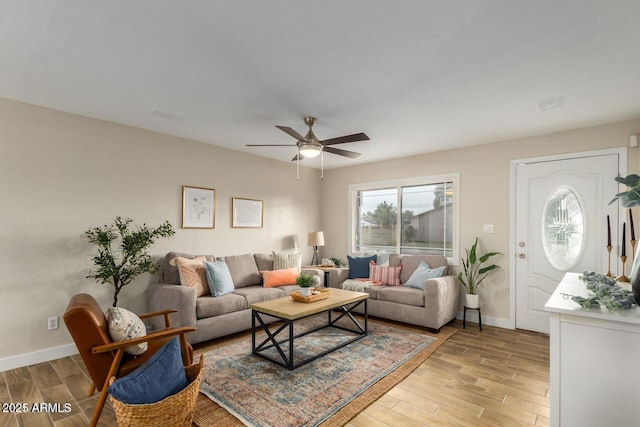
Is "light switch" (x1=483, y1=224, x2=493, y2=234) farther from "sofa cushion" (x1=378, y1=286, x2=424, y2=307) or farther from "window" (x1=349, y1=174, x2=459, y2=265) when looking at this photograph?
"sofa cushion" (x1=378, y1=286, x2=424, y2=307)

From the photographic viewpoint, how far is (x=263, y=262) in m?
4.86

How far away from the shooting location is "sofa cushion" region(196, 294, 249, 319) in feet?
11.4

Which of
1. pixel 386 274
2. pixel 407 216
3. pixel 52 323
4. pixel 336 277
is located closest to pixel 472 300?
pixel 386 274

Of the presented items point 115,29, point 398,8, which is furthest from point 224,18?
point 398,8

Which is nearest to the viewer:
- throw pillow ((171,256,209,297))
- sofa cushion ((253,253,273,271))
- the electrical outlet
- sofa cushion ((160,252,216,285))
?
the electrical outlet

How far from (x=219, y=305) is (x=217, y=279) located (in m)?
0.35

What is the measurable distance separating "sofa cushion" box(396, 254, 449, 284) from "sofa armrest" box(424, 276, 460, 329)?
0.40 metres

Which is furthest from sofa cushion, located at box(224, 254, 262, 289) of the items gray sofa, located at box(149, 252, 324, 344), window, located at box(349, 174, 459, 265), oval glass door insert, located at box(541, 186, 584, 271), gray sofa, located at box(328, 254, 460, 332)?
oval glass door insert, located at box(541, 186, 584, 271)

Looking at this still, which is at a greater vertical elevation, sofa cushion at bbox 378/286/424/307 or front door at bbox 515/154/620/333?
front door at bbox 515/154/620/333

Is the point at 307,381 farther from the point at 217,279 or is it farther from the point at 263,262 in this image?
the point at 263,262

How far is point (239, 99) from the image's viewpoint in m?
A: 2.96

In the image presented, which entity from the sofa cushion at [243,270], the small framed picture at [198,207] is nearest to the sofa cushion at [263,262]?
the sofa cushion at [243,270]

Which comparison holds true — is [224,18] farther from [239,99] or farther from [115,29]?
[239,99]

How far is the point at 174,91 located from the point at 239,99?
0.56 m
